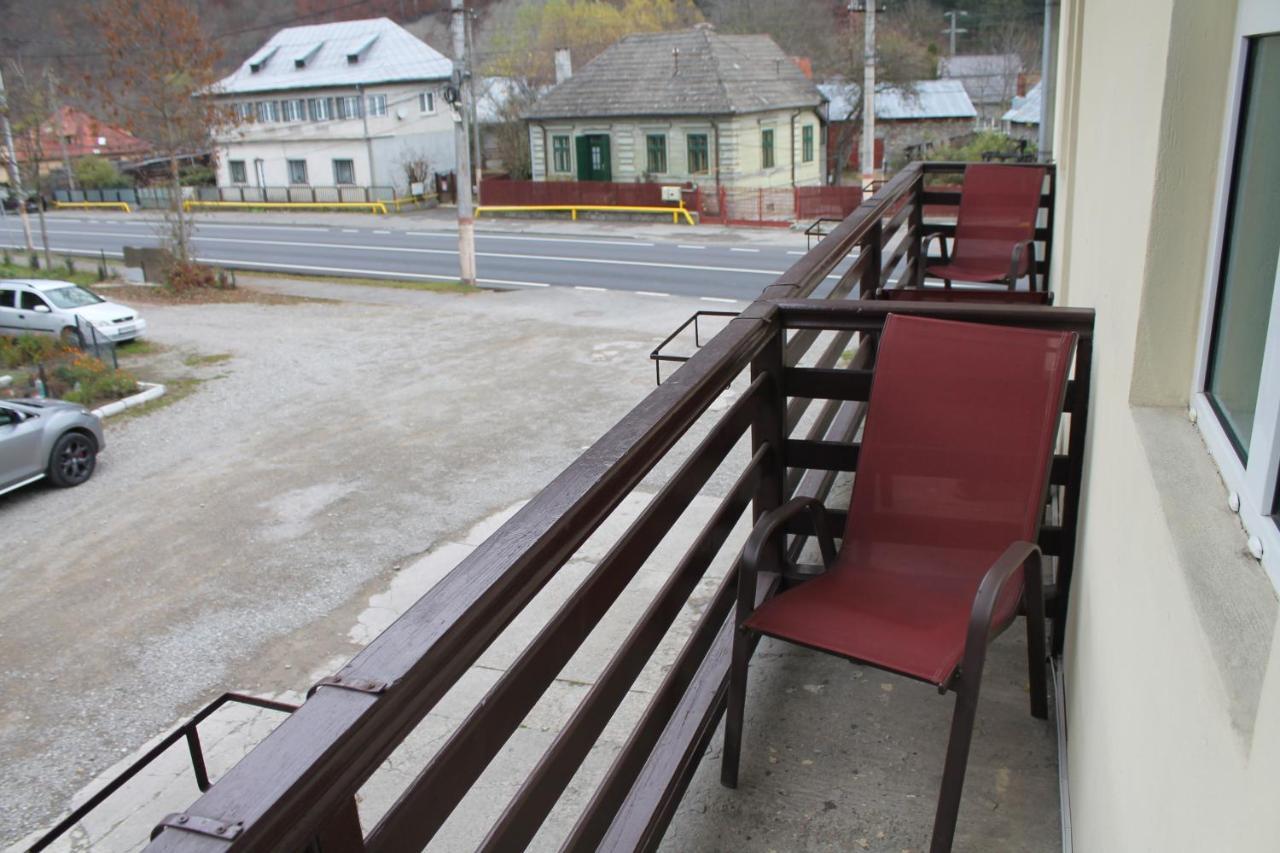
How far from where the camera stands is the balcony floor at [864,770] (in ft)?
8.15

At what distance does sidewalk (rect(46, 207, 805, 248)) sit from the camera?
29656 millimetres

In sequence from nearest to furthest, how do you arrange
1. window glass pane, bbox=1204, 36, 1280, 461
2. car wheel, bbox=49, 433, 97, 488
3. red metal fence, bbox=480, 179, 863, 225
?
1. window glass pane, bbox=1204, 36, 1280, 461
2. car wheel, bbox=49, 433, 97, 488
3. red metal fence, bbox=480, 179, 863, 225

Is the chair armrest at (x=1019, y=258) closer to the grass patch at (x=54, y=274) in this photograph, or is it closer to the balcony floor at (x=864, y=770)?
the balcony floor at (x=864, y=770)

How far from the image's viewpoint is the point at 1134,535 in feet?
5.71

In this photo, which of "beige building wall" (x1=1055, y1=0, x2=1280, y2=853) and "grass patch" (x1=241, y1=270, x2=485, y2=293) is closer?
"beige building wall" (x1=1055, y1=0, x2=1280, y2=853)

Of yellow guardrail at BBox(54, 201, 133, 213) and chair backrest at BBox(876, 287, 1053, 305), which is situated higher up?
chair backrest at BBox(876, 287, 1053, 305)

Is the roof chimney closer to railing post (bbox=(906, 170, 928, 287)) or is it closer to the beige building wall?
railing post (bbox=(906, 170, 928, 287))

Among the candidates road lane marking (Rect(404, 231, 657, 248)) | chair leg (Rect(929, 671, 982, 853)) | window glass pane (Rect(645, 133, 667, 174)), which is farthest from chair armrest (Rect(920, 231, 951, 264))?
window glass pane (Rect(645, 133, 667, 174))

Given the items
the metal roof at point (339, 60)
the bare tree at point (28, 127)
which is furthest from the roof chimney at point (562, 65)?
the bare tree at point (28, 127)

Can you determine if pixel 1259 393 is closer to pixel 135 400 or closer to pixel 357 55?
pixel 135 400

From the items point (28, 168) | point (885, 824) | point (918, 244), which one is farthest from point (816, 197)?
point (885, 824)

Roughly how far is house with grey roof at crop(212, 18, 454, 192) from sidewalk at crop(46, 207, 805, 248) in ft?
11.5

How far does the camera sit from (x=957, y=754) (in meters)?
2.23

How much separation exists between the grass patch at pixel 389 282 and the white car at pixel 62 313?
20.8 feet
